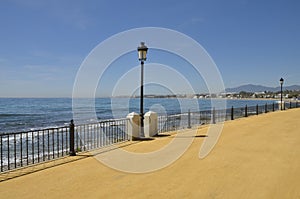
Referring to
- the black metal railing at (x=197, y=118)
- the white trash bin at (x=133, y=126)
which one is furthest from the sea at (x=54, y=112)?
the white trash bin at (x=133, y=126)

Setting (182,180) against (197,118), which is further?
(197,118)

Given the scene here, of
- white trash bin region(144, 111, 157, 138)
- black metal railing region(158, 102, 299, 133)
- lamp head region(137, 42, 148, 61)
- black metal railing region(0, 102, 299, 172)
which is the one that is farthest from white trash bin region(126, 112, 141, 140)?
black metal railing region(158, 102, 299, 133)

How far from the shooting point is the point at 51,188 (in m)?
4.86

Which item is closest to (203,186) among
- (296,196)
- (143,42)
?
(296,196)

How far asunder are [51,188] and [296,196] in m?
4.39

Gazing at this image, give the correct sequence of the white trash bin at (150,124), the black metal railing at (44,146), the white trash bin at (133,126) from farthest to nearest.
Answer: the white trash bin at (150,124) → the white trash bin at (133,126) → the black metal railing at (44,146)

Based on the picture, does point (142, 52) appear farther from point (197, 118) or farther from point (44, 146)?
point (197, 118)

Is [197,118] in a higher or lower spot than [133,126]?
lower

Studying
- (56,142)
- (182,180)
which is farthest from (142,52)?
(56,142)

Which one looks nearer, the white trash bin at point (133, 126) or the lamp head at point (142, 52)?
the white trash bin at point (133, 126)

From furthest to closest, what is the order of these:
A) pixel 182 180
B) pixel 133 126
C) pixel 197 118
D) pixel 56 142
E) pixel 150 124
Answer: pixel 197 118 → pixel 56 142 → pixel 150 124 → pixel 133 126 → pixel 182 180

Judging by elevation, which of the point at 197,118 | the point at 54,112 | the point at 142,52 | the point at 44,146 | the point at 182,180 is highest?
the point at 142,52

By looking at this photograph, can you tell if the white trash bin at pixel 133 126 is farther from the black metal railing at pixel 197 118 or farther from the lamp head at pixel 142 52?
the black metal railing at pixel 197 118

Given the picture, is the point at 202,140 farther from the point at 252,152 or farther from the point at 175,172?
the point at 175,172
